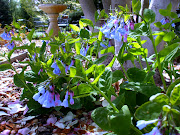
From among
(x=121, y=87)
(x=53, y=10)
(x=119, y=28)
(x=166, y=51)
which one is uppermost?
(x=53, y=10)

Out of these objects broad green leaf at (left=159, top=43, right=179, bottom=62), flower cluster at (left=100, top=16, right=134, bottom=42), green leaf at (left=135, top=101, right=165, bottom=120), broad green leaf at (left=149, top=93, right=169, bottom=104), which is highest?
flower cluster at (left=100, top=16, right=134, bottom=42)

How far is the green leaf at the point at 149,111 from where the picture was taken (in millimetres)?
586

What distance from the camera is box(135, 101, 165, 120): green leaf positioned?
59 cm

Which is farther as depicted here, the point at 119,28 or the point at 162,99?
the point at 119,28

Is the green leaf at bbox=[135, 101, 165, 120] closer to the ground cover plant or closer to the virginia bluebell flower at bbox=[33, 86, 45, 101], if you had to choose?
the ground cover plant

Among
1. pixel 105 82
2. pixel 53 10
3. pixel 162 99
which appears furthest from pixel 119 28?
pixel 53 10

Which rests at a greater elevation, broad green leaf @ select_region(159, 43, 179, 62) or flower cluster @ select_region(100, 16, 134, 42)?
flower cluster @ select_region(100, 16, 134, 42)

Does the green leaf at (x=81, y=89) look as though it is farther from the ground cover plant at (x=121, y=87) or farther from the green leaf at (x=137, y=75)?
the green leaf at (x=137, y=75)

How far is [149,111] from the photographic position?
0.59 meters

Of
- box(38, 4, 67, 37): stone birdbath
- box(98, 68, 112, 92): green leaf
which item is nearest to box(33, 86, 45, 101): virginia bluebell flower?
box(98, 68, 112, 92): green leaf

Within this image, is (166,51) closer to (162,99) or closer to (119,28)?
(119,28)

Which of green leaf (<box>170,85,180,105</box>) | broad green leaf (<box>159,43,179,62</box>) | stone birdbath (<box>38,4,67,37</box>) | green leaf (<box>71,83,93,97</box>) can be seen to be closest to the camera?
green leaf (<box>170,85,180,105</box>)

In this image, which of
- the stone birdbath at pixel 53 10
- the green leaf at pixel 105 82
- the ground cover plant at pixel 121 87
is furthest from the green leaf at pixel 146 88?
the stone birdbath at pixel 53 10

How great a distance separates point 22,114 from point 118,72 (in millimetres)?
860
